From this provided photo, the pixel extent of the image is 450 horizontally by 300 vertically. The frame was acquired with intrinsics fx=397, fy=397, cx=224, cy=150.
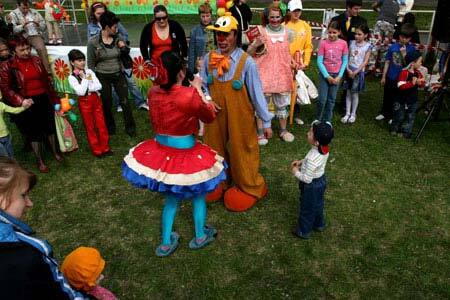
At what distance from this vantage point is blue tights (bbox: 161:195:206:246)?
3.68m

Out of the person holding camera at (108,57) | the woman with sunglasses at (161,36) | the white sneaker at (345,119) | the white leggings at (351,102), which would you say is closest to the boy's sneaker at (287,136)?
the white sneaker at (345,119)

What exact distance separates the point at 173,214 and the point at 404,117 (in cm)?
438

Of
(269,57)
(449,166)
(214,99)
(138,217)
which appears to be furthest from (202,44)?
(449,166)

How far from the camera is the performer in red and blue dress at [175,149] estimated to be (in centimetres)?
324

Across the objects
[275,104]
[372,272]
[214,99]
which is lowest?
[372,272]

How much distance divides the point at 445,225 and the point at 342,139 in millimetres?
2271

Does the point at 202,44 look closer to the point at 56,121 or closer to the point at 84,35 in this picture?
the point at 56,121

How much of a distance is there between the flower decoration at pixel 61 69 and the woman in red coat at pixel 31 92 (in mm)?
2887

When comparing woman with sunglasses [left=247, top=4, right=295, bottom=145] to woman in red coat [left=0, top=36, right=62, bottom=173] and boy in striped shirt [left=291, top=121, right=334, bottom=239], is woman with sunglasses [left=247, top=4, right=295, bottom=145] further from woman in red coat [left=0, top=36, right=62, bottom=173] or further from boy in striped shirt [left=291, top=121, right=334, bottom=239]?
woman in red coat [left=0, top=36, right=62, bottom=173]

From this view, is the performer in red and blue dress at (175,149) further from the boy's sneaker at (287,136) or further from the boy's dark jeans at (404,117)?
the boy's dark jeans at (404,117)

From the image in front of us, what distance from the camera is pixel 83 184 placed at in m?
5.34

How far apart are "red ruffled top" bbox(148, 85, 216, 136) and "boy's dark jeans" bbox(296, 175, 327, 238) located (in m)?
1.24

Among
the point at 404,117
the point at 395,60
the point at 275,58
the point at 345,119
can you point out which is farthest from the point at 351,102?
the point at 275,58

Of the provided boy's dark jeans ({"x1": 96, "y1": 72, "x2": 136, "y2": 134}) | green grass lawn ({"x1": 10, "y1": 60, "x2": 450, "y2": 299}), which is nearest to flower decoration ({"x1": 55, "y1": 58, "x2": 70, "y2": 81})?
boy's dark jeans ({"x1": 96, "y1": 72, "x2": 136, "y2": 134})
